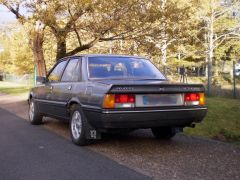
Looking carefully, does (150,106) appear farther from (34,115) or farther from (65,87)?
(34,115)

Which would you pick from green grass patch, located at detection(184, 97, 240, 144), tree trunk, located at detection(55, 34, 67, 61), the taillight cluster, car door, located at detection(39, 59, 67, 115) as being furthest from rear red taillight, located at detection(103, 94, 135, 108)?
tree trunk, located at detection(55, 34, 67, 61)

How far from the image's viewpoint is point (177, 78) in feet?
67.6

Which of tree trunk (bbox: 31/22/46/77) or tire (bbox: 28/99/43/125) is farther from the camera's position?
tree trunk (bbox: 31/22/46/77)

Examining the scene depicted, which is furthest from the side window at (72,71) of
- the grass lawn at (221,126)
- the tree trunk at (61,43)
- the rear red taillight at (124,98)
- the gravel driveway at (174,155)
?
the tree trunk at (61,43)

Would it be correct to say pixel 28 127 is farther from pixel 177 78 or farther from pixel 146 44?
pixel 177 78

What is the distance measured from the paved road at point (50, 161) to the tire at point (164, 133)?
5.33 ft

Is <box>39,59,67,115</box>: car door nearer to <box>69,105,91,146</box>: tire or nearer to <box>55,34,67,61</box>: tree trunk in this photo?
<box>69,105,91,146</box>: tire

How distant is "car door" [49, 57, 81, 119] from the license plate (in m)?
1.63

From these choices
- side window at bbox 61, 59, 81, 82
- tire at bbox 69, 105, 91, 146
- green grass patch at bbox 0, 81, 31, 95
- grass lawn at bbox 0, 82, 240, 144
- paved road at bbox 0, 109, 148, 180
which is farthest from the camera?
green grass patch at bbox 0, 81, 31, 95

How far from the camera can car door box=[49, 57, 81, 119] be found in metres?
7.59

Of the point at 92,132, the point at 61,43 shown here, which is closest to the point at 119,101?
the point at 92,132

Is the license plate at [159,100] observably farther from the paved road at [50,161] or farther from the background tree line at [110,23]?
the background tree line at [110,23]

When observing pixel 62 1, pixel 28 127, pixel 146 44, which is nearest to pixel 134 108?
pixel 28 127

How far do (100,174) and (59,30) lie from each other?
10065 mm
